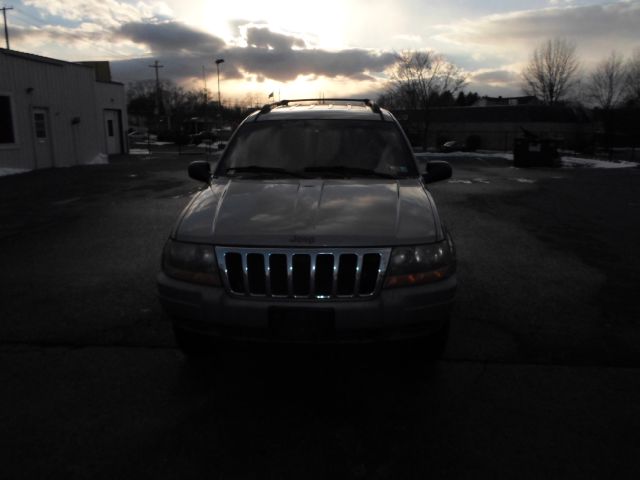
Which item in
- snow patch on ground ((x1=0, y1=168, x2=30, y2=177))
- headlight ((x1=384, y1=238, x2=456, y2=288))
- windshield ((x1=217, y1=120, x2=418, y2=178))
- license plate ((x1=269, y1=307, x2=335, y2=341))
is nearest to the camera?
license plate ((x1=269, y1=307, x2=335, y2=341))

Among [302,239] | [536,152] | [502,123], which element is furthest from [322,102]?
[502,123]

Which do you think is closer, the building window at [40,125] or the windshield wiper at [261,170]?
the windshield wiper at [261,170]

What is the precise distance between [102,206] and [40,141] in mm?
12721

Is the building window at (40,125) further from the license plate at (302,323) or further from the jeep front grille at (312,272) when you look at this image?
the license plate at (302,323)

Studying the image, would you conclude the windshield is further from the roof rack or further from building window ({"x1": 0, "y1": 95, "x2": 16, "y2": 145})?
building window ({"x1": 0, "y1": 95, "x2": 16, "y2": 145})

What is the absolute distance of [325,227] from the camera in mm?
3160

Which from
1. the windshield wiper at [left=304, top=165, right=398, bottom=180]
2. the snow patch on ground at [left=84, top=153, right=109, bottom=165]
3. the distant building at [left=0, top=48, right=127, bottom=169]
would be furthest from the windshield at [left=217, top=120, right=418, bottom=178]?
the snow patch on ground at [left=84, top=153, right=109, bottom=165]

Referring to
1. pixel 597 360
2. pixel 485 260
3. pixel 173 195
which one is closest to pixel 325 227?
pixel 597 360

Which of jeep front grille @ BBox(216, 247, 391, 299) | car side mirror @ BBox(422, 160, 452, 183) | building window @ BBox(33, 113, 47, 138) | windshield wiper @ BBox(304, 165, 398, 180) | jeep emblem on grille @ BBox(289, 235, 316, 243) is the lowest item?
jeep front grille @ BBox(216, 247, 391, 299)

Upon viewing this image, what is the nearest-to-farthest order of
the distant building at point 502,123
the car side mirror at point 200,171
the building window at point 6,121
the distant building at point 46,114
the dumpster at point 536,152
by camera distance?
the car side mirror at point 200,171
the building window at point 6,121
the distant building at point 46,114
the dumpster at point 536,152
the distant building at point 502,123

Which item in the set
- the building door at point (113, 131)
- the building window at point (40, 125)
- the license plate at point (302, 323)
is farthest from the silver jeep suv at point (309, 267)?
the building door at point (113, 131)

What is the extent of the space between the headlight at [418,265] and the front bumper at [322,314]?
0.04m

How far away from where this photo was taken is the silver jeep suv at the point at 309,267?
9.86ft

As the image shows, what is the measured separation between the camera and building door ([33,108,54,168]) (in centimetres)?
2193
